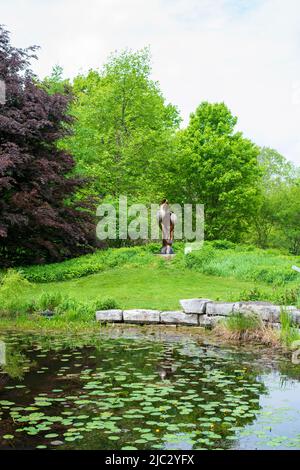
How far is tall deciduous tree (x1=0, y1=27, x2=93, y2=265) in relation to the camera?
1791cm

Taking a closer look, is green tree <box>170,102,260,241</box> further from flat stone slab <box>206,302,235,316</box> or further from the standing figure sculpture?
flat stone slab <box>206,302,235,316</box>

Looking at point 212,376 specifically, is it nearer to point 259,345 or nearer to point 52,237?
point 259,345

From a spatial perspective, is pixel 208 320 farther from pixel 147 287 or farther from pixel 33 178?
pixel 33 178

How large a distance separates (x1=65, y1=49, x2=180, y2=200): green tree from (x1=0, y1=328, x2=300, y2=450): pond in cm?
1715

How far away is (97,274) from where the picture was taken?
17703 millimetres

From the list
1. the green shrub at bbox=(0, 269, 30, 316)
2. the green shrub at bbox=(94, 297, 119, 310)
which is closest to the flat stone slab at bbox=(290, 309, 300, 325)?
the green shrub at bbox=(94, 297, 119, 310)

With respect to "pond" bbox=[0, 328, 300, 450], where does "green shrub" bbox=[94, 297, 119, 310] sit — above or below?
above

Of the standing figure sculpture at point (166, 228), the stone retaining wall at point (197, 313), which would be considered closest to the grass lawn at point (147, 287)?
the stone retaining wall at point (197, 313)

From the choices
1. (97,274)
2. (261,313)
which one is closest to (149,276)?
(97,274)

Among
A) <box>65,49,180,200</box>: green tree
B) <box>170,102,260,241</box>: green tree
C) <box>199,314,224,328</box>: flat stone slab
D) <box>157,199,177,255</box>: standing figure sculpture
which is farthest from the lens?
<box>170,102,260,241</box>: green tree

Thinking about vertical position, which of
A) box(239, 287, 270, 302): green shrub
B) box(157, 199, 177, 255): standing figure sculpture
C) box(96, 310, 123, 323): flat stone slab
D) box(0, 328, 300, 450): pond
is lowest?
box(0, 328, 300, 450): pond

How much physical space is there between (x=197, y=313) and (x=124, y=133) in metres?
19.9

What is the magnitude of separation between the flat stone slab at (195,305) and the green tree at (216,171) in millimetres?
20455

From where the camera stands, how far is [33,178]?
18672mm
